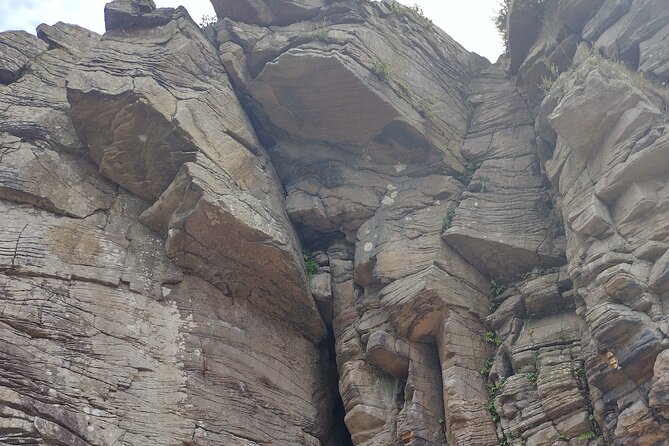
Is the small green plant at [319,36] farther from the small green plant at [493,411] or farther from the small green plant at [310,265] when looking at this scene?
the small green plant at [493,411]

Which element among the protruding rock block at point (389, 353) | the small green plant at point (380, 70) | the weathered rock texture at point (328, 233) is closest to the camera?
the weathered rock texture at point (328, 233)

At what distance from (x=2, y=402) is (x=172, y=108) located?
22.1 ft

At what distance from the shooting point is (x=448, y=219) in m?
16.2

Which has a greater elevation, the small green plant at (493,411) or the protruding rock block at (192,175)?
the protruding rock block at (192,175)

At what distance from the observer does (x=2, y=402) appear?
11.4 m

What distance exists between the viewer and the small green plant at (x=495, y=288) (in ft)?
50.0

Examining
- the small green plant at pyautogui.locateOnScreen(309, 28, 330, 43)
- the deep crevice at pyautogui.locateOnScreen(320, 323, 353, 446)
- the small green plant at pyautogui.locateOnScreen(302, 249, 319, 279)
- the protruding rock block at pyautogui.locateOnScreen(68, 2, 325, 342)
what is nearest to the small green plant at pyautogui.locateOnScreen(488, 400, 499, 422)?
the deep crevice at pyautogui.locateOnScreen(320, 323, 353, 446)

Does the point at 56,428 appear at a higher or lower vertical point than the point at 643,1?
lower

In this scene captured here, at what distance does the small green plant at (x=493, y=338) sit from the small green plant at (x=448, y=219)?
2545 mm

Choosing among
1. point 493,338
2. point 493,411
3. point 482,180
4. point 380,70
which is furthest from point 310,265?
point 493,411

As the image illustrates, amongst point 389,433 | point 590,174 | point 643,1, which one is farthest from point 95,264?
Result: point 643,1

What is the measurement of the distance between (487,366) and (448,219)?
3.53m

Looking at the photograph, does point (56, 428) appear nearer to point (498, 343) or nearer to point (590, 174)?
point (498, 343)

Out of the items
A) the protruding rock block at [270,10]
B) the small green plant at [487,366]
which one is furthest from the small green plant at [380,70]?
the small green plant at [487,366]
